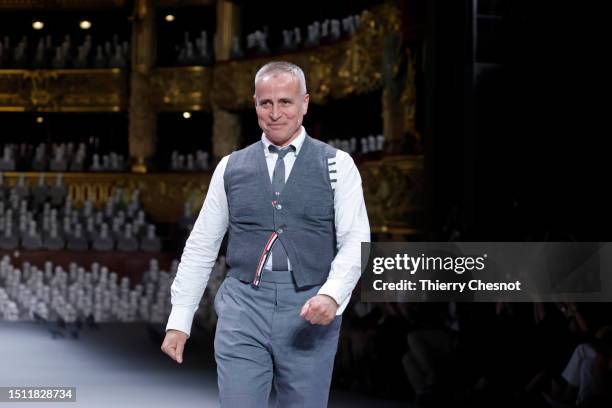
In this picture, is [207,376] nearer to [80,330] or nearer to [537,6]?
[80,330]

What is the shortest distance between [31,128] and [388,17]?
25.0 ft

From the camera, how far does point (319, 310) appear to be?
2.86 metres

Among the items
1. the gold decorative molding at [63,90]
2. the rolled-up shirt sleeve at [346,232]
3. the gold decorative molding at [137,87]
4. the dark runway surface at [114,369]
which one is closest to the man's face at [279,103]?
the rolled-up shirt sleeve at [346,232]

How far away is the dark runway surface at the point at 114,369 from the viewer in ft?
20.8

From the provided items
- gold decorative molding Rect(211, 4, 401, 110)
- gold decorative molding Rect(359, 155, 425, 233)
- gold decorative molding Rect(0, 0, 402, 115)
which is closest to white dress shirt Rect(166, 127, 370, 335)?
gold decorative molding Rect(359, 155, 425, 233)

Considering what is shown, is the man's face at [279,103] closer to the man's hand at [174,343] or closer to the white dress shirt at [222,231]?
the white dress shirt at [222,231]

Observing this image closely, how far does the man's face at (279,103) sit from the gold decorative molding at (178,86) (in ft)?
42.5

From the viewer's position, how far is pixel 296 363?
304cm

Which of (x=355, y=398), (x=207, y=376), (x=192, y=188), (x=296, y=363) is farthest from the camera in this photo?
(x=192, y=188)

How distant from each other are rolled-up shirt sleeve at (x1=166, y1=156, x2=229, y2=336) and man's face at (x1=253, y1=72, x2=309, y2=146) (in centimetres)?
18

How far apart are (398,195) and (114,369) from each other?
3342 millimetres

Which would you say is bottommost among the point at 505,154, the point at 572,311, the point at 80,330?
the point at 80,330

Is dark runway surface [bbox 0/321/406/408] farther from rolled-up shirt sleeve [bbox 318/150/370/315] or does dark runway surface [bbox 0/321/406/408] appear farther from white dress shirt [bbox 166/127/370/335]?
rolled-up shirt sleeve [bbox 318/150/370/315]

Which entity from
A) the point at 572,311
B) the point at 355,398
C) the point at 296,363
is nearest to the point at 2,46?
the point at 355,398
